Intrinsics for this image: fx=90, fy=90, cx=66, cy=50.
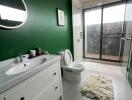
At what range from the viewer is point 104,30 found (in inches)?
130

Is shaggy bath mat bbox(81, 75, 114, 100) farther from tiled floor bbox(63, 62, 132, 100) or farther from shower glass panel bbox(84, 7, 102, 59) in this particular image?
shower glass panel bbox(84, 7, 102, 59)

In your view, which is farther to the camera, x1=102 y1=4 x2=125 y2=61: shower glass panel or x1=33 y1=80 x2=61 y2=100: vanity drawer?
x1=102 y1=4 x2=125 y2=61: shower glass panel

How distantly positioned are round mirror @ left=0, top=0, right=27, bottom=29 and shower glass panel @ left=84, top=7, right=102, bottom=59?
264 centimetres

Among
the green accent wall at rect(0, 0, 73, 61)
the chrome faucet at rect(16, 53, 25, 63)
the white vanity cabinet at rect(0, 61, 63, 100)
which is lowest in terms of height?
the white vanity cabinet at rect(0, 61, 63, 100)

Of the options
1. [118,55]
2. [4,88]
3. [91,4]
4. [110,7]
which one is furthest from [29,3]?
[118,55]

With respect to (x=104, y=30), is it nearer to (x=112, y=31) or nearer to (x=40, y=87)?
(x=112, y=31)

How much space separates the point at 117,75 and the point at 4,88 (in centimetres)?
267

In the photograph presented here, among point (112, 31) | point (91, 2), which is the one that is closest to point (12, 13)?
point (91, 2)

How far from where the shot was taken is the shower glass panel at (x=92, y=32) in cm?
332

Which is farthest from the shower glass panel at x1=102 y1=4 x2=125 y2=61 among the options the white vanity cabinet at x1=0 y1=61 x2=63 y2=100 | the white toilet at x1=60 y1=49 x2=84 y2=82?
the white vanity cabinet at x1=0 y1=61 x2=63 y2=100

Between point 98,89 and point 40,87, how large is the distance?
1.31 metres

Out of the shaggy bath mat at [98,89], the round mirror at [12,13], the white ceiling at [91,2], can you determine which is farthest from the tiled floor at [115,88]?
the white ceiling at [91,2]

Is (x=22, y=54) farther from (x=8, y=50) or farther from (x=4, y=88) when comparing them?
(x=4, y=88)

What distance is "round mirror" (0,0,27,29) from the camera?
3.82 ft
